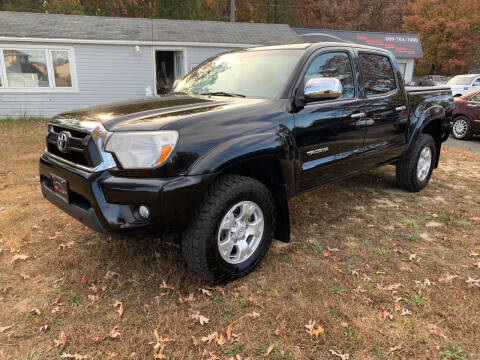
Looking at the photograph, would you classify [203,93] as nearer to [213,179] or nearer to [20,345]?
[213,179]

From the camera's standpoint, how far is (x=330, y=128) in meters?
3.47

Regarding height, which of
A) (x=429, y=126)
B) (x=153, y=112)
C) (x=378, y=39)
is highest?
(x=378, y=39)

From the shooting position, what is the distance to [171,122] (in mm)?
2486

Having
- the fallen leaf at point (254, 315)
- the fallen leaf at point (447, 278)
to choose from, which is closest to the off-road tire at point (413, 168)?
the fallen leaf at point (447, 278)

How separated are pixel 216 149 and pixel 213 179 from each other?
21 cm

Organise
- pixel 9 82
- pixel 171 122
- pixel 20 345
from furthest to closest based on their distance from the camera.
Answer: pixel 9 82 → pixel 171 122 → pixel 20 345

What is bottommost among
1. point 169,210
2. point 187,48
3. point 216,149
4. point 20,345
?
point 20,345

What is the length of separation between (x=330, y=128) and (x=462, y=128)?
9111 millimetres

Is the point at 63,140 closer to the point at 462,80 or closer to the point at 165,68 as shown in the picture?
the point at 165,68

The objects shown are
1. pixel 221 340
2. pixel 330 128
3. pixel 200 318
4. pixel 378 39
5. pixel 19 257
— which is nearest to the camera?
pixel 221 340

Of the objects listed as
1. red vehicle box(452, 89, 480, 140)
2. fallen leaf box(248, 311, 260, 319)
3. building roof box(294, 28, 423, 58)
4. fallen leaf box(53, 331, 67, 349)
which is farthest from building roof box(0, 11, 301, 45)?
fallen leaf box(248, 311, 260, 319)

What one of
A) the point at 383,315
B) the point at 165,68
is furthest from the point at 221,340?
the point at 165,68

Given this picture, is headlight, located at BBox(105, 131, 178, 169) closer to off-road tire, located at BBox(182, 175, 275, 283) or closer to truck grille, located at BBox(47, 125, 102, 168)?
truck grille, located at BBox(47, 125, 102, 168)

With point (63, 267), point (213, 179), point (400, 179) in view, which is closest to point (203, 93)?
point (213, 179)
